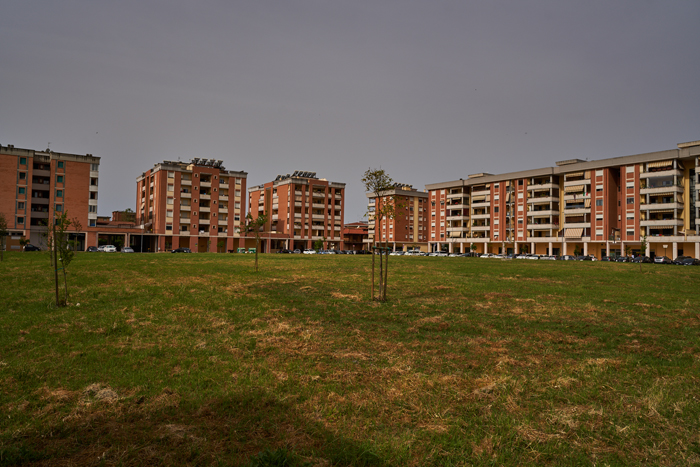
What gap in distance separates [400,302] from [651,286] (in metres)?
18.7

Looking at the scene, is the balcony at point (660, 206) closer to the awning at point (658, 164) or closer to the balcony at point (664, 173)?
the balcony at point (664, 173)

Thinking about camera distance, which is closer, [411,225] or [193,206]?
[193,206]

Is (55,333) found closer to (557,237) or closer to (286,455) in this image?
(286,455)

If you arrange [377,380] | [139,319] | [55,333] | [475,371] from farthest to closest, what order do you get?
[139,319] → [55,333] → [475,371] → [377,380]

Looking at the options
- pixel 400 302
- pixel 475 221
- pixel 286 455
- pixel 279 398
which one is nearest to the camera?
pixel 286 455

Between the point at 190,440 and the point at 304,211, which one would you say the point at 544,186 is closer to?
the point at 304,211

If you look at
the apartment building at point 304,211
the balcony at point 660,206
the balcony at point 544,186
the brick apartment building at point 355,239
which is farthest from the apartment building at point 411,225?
the balcony at point 660,206

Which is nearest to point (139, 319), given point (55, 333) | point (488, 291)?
point (55, 333)

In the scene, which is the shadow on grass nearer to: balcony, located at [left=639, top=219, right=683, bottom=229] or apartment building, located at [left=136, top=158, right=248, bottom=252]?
apartment building, located at [left=136, top=158, right=248, bottom=252]

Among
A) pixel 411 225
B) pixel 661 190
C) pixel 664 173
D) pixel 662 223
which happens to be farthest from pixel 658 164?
pixel 411 225

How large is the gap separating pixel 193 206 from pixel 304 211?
34216 millimetres

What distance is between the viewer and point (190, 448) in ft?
16.9

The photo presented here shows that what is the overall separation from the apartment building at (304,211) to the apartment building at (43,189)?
149 ft

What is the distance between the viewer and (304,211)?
126125mm
